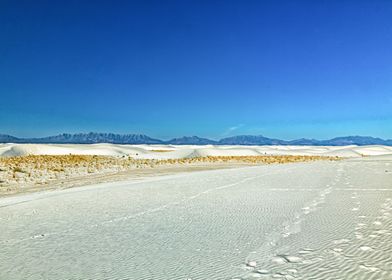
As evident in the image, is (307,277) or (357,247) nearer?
(307,277)

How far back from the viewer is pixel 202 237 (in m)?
8.95

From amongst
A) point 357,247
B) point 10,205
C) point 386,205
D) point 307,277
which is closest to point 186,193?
point 10,205

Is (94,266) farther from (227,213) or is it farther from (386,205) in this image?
(386,205)

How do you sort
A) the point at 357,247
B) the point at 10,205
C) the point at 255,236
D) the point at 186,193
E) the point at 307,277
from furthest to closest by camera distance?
the point at 186,193, the point at 10,205, the point at 255,236, the point at 357,247, the point at 307,277

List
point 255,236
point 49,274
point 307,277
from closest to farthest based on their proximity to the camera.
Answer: point 307,277 < point 49,274 < point 255,236

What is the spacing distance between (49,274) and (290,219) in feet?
20.7

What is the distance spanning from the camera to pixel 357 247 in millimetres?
7461

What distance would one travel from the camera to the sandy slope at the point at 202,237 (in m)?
6.48

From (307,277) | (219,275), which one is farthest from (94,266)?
(307,277)

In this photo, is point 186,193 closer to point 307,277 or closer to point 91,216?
point 91,216

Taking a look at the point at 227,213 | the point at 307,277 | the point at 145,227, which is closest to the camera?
the point at 307,277

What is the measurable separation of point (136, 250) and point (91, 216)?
463 cm

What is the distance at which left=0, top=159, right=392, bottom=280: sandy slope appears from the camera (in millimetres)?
6477

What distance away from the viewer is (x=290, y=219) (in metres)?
10.7
